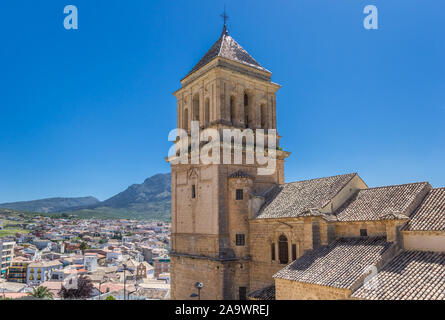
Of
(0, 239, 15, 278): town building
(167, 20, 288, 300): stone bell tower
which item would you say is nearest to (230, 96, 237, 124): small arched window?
(167, 20, 288, 300): stone bell tower

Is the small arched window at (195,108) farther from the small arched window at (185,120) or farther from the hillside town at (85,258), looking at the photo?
the hillside town at (85,258)

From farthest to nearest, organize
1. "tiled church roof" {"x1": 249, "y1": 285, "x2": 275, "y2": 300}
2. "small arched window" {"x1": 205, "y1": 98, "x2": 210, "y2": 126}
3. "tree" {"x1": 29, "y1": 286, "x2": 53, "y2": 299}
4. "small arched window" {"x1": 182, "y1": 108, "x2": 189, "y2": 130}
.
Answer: "tree" {"x1": 29, "y1": 286, "x2": 53, "y2": 299}, "small arched window" {"x1": 182, "y1": 108, "x2": 189, "y2": 130}, "small arched window" {"x1": 205, "y1": 98, "x2": 210, "y2": 126}, "tiled church roof" {"x1": 249, "y1": 285, "x2": 275, "y2": 300}

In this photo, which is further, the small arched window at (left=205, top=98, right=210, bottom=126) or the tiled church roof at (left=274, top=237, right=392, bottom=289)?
the small arched window at (left=205, top=98, right=210, bottom=126)

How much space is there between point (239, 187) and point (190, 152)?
14.2 ft

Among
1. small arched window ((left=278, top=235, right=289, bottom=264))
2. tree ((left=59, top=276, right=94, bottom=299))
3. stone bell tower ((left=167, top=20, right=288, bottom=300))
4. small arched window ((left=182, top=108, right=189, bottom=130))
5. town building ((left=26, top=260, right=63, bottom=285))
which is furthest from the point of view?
town building ((left=26, top=260, right=63, bottom=285))

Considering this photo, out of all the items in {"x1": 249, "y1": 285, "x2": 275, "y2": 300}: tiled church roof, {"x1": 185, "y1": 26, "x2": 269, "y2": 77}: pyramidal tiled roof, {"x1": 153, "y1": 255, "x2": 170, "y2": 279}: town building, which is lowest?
{"x1": 153, "y1": 255, "x2": 170, "y2": 279}: town building

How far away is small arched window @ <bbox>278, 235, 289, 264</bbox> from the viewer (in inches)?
712

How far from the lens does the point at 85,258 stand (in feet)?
270

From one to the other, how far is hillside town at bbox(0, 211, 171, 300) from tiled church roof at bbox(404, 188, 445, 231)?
106 feet

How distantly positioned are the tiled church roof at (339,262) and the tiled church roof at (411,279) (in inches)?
21.7

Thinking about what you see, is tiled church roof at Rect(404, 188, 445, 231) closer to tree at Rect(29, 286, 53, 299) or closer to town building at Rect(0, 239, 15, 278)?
tree at Rect(29, 286, 53, 299)

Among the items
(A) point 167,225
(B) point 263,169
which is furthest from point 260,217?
(A) point 167,225

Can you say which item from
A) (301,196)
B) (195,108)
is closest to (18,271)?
(195,108)

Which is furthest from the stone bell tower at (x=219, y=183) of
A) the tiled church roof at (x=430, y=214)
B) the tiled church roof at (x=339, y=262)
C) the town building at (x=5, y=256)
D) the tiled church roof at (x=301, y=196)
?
the town building at (x=5, y=256)
